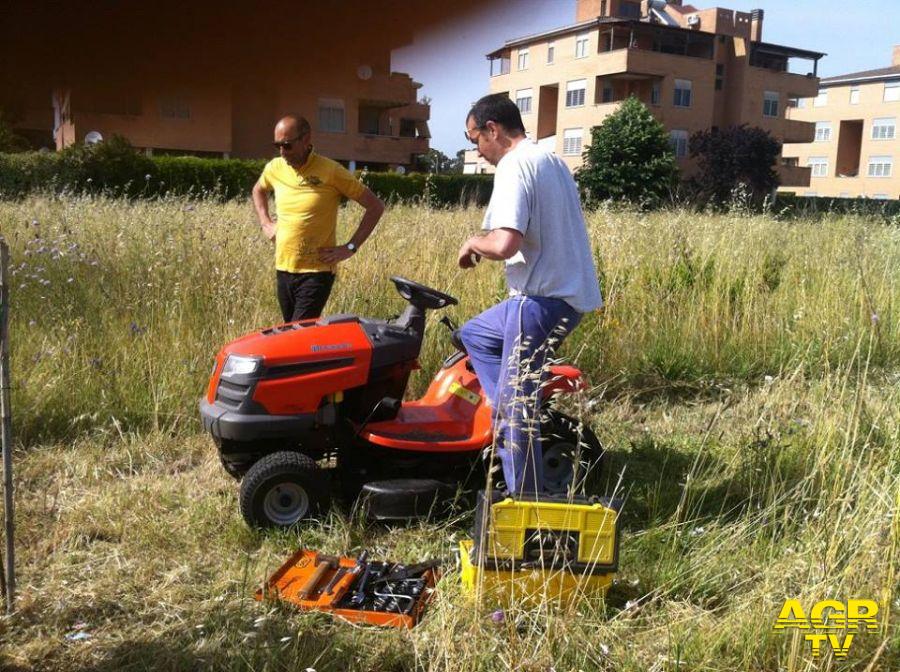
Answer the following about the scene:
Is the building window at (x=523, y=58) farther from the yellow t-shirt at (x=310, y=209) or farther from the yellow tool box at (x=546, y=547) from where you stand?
the yellow t-shirt at (x=310, y=209)

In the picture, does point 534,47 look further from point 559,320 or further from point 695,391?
point 695,391

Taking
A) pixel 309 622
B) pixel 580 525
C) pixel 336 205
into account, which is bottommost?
pixel 309 622

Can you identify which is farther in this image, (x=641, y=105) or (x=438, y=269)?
(x=641, y=105)

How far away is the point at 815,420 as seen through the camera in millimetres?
3705

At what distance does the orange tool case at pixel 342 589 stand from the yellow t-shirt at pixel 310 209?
1.82 m

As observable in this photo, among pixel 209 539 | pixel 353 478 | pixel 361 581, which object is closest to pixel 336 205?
pixel 353 478

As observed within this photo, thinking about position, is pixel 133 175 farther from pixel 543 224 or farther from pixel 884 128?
pixel 884 128

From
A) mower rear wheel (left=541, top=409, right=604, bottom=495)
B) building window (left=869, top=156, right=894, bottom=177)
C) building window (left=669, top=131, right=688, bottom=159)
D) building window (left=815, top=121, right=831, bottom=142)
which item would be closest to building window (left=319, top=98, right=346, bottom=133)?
mower rear wheel (left=541, top=409, right=604, bottom=495)

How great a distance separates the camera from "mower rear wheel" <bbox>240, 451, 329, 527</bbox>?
3.21 meters

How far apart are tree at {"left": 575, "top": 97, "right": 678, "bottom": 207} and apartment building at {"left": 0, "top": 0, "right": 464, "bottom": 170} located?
29.2 m

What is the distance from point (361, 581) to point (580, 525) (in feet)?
2.68

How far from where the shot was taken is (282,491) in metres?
3.30

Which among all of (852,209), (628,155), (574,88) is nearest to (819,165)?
(628,155)

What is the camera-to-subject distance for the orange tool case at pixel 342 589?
2621 mm
